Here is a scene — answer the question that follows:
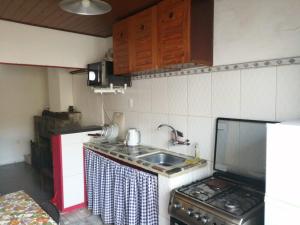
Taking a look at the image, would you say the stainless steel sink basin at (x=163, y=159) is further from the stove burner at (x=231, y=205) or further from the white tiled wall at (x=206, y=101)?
the stove burner at (x=231, y=205)

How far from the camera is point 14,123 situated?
16.3ft

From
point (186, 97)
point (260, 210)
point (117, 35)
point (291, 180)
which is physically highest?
point (117, 35)

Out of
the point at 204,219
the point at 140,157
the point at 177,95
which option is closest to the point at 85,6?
the point at 177,95

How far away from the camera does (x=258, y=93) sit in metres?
1.66

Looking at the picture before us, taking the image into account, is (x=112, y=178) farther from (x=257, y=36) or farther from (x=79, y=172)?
(x=257, y=36)

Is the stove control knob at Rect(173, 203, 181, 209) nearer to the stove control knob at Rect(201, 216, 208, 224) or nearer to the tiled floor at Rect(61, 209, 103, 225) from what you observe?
A: the stove control knob at Rect(201, 216, 208, 224)

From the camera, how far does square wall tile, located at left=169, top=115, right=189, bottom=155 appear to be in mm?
2186

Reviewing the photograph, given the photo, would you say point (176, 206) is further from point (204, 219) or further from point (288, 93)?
point (288, 93)

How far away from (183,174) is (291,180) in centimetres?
88

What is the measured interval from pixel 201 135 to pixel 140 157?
607 millimetres

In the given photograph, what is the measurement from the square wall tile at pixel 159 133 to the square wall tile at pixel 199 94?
0.37 metres

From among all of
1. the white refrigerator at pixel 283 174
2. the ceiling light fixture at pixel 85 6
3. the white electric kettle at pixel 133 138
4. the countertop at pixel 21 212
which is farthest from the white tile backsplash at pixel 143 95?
the white refrigerator at pixel 283 174

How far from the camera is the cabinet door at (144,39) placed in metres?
2.02

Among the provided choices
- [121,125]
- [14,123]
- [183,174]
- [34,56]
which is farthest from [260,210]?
[14,123]
